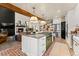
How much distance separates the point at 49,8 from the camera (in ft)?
7.02

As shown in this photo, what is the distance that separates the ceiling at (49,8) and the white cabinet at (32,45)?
0.46 m

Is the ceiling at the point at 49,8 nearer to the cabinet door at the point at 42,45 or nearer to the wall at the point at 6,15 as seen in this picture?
the wall at the point at 6,15

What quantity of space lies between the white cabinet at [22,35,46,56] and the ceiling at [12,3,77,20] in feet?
1.51

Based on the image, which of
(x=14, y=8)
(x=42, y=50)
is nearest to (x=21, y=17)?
(x=14, y=8)

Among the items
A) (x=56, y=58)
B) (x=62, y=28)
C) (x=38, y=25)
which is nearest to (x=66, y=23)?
(x=62, y=28)

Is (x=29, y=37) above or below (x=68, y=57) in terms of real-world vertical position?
above

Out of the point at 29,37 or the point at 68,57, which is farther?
the point at 29,37

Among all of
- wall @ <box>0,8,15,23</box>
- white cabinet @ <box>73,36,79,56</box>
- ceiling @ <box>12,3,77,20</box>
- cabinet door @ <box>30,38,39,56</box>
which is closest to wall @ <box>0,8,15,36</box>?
wall @ <box>0,8,15,23</box>

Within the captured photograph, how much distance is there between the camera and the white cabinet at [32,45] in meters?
2.15

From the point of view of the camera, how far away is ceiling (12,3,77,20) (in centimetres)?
209

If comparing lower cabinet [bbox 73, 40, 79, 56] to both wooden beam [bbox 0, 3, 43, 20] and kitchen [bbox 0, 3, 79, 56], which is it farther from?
wooden beam [bbox 0, 3, 43, 20]

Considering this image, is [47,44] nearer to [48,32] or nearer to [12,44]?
[48,32]

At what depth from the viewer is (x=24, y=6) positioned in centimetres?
210

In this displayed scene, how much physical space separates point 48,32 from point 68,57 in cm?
57
